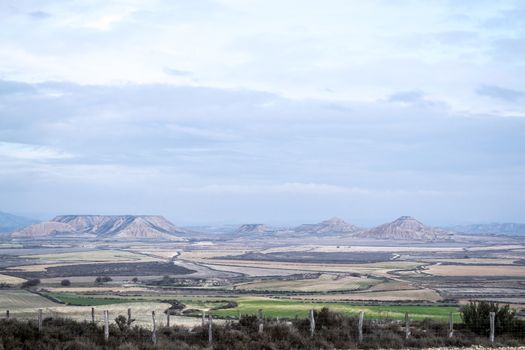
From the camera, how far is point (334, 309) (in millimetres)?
38469

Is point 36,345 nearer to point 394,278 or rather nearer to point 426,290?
point 426,290

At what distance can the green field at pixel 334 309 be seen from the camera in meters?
35.4

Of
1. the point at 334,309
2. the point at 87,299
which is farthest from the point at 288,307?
the point at 87,299

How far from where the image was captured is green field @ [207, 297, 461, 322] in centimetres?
3544

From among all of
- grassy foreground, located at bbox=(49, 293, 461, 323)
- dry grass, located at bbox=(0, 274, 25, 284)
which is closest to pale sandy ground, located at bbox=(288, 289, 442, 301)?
grassy foreground, located at bbox=(49, 293, 461, 323)

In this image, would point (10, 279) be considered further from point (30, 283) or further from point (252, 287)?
point (252, 287)

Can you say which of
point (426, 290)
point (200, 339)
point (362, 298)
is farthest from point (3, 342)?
point (426, 290)

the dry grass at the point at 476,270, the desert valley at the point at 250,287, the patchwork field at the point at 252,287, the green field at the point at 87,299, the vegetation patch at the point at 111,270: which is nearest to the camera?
the desert valley at the point at 250,287

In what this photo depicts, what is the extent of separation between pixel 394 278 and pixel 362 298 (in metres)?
23.3

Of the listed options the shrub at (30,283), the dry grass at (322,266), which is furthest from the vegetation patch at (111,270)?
the dry grass at (322,266)

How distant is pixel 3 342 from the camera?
15250 mm

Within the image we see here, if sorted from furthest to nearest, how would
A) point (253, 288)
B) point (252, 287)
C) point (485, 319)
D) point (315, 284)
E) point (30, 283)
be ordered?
point (315, 284) → point (30, 283) → point (252, 287) → point (253, 288) → point (485, 319)

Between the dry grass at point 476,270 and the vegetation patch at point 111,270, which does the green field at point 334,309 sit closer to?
the vegetation patch at point 111,270

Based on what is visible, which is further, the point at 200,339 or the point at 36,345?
the point at 200,339
